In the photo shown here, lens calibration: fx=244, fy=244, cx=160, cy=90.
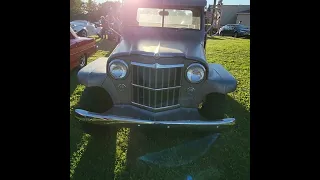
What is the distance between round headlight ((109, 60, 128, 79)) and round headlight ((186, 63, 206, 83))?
1.60 feet

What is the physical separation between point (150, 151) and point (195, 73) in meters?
0.81

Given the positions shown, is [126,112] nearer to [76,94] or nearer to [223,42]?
[76,94]

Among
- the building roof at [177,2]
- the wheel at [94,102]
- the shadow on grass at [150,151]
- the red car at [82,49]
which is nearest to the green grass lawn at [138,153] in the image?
the shadow on grass at [150,151]

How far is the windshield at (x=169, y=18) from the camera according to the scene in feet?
7.68

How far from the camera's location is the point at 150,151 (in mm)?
2168

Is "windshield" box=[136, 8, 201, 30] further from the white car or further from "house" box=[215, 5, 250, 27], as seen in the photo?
the white car

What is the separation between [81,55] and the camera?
110 inches

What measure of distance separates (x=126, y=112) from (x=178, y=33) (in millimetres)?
937

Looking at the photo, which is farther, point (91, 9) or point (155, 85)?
point (91, 9)

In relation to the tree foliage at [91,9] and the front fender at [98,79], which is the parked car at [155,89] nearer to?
the front fender at [98,79]

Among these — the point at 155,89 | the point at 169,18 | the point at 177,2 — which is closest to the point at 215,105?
the point at 155,89

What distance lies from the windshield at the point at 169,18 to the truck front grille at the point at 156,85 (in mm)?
682

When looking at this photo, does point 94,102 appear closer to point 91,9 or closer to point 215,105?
point 91,9
